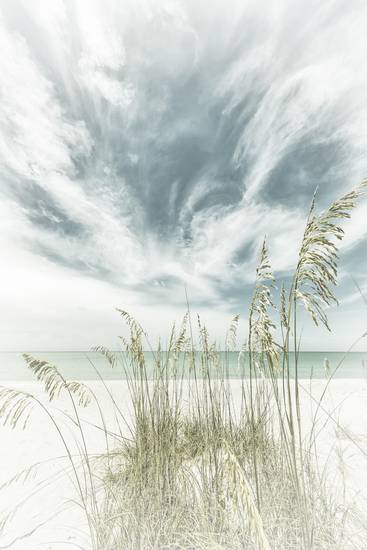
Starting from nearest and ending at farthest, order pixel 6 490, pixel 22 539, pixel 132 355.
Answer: pixel 132 355 → pixel 22 539 → pixel 6 490

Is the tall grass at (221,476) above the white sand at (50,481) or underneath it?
above

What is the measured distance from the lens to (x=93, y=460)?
13.8 feet

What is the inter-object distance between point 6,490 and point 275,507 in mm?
3915

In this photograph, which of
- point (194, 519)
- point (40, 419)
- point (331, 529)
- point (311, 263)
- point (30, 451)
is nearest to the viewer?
point (311, 263)

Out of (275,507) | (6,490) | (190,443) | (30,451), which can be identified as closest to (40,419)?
(30,451)

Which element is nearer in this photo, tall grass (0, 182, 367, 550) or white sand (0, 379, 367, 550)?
tall grass (0, 182, 367, 550)

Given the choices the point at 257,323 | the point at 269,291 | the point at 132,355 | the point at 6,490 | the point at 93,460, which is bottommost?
the point at 6,490

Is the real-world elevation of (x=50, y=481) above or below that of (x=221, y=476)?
below

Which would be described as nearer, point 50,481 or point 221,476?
point 221,476

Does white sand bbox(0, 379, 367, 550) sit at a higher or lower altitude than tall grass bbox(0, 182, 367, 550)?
lower

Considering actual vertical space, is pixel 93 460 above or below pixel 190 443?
below

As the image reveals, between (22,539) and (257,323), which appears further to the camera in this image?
(22,539)

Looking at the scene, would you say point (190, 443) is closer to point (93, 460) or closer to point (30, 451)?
point (93, 460)

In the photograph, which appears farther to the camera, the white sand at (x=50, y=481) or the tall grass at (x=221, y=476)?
the white sand at (x=50, y=481)
